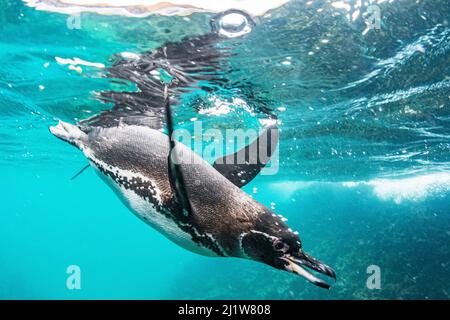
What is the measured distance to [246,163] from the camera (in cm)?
346

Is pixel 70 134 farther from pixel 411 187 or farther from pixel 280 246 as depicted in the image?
pixel 411 187

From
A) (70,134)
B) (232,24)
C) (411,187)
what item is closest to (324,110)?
(232,24)

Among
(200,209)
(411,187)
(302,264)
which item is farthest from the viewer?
(411,187)

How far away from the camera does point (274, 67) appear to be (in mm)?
7961

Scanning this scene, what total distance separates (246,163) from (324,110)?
8699mm

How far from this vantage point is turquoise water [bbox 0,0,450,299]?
622 centimetres

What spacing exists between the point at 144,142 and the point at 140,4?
3.57 metres

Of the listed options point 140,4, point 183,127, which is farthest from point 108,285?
point 140,4

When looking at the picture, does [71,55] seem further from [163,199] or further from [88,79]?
[163,199]

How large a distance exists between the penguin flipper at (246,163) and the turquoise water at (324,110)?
306 centimetres

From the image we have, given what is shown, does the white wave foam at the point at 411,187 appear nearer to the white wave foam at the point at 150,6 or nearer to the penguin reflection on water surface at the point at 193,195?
the white wave foam at the point at 150,6

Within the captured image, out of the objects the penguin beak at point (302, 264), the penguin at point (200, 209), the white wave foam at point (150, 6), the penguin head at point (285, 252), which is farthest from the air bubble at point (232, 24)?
the penguin beak at point (302, 264)

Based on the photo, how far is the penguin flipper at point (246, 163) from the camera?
3.43 metres

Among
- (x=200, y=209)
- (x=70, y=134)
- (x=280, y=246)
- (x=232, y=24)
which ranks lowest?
(x=280, y=246)
